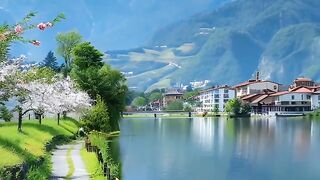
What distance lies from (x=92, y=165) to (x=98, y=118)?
90.7 ft

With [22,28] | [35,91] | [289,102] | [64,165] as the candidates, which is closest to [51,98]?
[35,91]

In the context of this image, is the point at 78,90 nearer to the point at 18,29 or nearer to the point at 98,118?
the point at 98,118

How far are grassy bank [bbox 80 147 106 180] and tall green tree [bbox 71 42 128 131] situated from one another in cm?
2507

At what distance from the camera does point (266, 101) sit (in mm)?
166500

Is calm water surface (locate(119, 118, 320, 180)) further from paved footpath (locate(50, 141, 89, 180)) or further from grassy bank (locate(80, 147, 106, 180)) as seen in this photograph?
paved footpath (locate(50, 141, 89, 180))

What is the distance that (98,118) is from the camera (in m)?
57.8

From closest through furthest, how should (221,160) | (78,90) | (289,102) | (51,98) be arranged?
(221,160), (51,98), (78,90), (289,102)

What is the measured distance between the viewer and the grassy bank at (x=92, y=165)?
25.8 meters

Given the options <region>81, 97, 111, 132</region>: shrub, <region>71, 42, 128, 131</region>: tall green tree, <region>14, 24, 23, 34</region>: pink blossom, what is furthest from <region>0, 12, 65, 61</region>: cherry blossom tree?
<region>71, 42, 128, 131</region>: tall green tree

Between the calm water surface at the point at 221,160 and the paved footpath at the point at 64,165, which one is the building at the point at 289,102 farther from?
the paved footpath at the point at 64,165

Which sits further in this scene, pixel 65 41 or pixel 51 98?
pixel 65 41

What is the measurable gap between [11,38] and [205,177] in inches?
1021

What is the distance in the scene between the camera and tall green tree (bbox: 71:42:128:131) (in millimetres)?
63812

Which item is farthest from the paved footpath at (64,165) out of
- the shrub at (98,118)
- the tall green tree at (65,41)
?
the tall green tree at (65,41)
